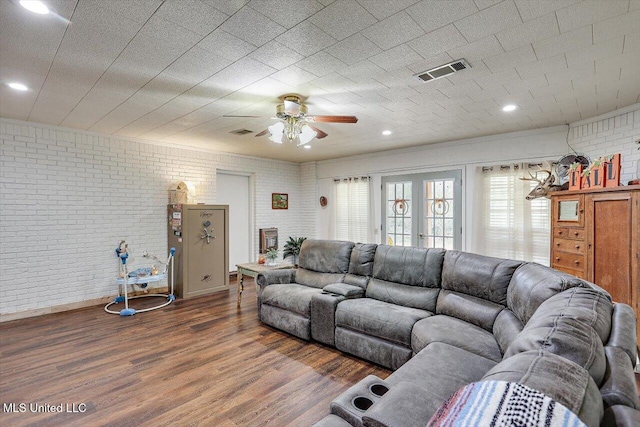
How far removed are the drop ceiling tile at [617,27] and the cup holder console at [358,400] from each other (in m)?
2.42

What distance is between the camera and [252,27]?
188 cm

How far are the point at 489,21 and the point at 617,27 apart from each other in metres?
0.79

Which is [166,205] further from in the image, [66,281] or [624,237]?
[624,237]

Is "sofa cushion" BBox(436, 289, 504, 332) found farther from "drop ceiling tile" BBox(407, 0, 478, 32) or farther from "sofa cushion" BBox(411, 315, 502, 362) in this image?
"drop ceiling tile" BBox(407, 0, 478, 32)

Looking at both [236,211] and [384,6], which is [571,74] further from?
[236,211]

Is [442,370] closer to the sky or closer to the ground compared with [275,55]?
closer to the ground

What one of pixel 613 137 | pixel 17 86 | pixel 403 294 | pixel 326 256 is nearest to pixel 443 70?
pixel 403 294

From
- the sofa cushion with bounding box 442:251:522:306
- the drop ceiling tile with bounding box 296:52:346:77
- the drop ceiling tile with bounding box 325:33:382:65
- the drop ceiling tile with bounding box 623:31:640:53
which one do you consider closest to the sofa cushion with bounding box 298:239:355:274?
the sofa cushion with bounding box 442:251:522:306

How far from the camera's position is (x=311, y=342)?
10.8 feet

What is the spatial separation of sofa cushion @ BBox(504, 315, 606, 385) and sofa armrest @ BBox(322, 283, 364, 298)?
210 centimetres

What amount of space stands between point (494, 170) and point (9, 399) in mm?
5865

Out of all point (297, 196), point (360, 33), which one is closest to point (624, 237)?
point (360, 33)

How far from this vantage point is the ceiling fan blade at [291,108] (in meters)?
2.96

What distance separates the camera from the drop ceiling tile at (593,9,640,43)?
1.77 m
